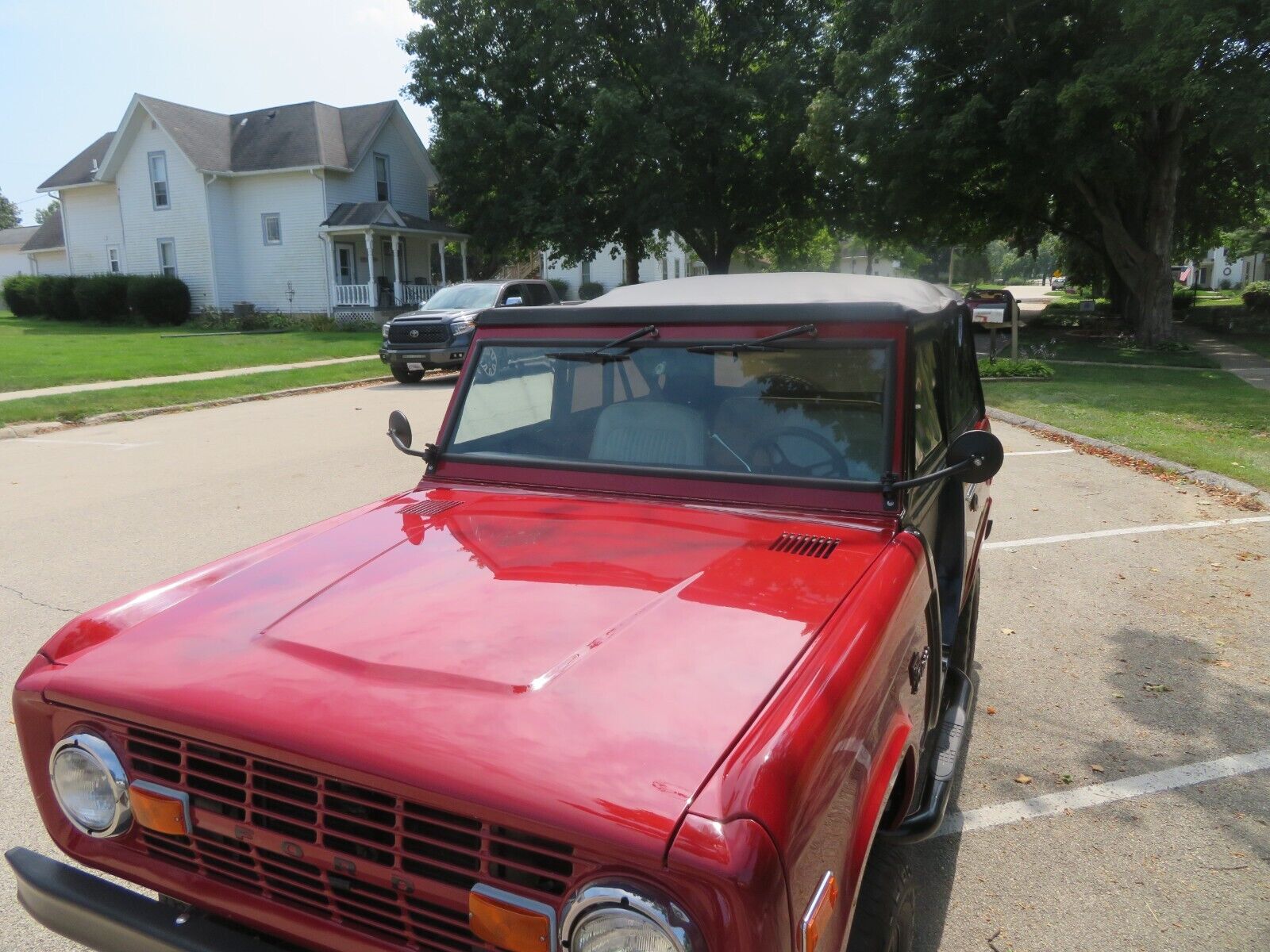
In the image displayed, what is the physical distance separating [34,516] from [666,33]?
29649mm

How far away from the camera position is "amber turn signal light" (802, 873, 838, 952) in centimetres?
158

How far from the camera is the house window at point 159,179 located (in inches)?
1346

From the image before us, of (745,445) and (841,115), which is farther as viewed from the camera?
(841,115)

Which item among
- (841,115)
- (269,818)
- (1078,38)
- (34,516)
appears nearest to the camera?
(269,818)

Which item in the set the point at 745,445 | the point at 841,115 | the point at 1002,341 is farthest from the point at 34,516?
the point at 1002,341

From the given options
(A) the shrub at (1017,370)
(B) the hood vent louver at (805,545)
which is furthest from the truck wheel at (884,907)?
(A) the shrub at (1017,370)

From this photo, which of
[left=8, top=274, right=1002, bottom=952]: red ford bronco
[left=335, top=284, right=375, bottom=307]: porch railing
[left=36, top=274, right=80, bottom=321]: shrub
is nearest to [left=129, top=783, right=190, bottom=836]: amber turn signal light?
[left=8, top=274, right=1002, bottom=952]: red ford bronco

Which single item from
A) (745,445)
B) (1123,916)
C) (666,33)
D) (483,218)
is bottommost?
(1123,916)

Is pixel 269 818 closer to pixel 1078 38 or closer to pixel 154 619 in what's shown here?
pixel 154 619

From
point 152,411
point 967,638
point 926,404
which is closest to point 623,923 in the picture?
point 926,404

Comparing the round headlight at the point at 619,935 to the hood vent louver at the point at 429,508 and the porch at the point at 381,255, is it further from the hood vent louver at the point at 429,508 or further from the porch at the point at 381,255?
the porch at the point at 381,255

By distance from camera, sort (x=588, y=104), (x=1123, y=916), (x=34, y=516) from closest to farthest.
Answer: (x=1123, y=916), (x=34, y=516), (x=588, y=104)

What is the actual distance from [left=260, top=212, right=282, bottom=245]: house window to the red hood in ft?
113

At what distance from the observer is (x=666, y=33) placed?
3238 cm
